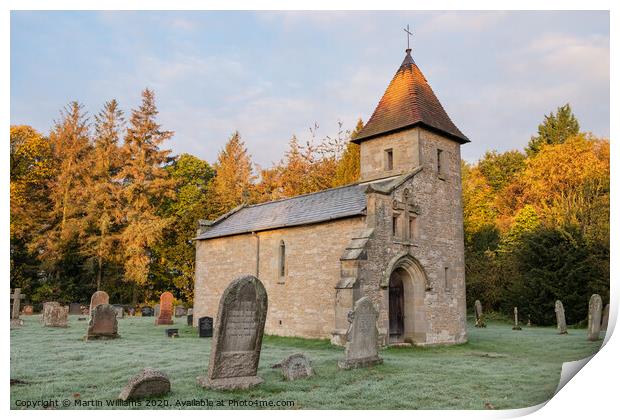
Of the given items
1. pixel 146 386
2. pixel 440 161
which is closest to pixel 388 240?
pixel 440 161

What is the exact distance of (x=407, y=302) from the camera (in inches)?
706

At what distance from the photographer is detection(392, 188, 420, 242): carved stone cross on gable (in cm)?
1717

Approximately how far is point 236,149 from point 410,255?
94.4 ft

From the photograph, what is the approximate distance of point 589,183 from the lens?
1872 centimetres

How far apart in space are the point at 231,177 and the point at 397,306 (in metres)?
25.6

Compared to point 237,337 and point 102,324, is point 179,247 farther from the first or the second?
point 237,337

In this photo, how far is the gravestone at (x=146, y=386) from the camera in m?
8.34

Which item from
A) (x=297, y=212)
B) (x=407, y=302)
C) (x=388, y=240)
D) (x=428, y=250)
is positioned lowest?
(x=407, y=302)

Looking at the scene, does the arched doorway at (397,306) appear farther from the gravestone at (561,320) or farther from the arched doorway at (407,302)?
the gravestone at (561,320)

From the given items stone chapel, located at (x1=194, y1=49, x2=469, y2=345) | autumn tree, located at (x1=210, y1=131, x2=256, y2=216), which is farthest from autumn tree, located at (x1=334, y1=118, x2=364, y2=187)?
stone chapel, located at (x1=194, y1=49, x2=469, y2=345)

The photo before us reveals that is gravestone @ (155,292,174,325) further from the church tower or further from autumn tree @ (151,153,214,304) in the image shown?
the church tower

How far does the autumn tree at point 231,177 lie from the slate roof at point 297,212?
11016 millimetres

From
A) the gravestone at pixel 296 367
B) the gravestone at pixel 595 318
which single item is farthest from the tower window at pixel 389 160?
the gravestone at pixel 296 367

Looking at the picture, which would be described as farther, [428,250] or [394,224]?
[428,250]
